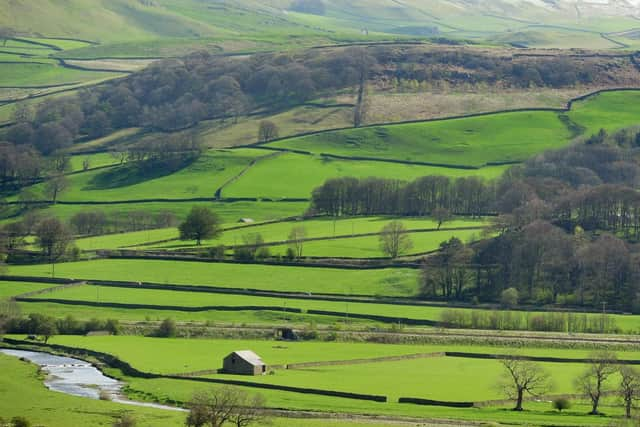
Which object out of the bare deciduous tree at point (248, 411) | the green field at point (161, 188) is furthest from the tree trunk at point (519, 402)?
the green field at point (161, 188)

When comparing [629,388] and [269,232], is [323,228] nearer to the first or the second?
[269,232]

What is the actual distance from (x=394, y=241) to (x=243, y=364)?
171 ft

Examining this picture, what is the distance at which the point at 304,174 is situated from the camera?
194875 mm

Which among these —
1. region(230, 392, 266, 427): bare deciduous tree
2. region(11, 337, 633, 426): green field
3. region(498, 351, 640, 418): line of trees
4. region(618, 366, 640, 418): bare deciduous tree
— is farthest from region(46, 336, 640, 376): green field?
region(618, 366, 640, 418): bare deciduous tree

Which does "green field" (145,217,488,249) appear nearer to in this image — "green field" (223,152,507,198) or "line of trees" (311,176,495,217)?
"line of trees" (311,176,495,217)

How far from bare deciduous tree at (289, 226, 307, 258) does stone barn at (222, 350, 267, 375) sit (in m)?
49.5

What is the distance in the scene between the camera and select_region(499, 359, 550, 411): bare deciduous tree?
83206 mm

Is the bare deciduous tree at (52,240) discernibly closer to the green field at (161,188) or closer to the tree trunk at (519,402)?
the green field at (161,188)

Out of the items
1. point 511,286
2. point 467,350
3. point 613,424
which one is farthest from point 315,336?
point 613,424

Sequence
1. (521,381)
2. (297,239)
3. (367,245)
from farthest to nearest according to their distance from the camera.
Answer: (297,239) → (367,245) → (521,381)

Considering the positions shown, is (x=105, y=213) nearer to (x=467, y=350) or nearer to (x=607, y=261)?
(x=607, y=261)

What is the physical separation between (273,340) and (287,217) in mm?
62487

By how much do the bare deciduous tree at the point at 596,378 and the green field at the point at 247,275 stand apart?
3761cm

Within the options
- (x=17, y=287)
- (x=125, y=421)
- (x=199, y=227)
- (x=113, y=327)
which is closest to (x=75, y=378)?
(x=125, y=421)
